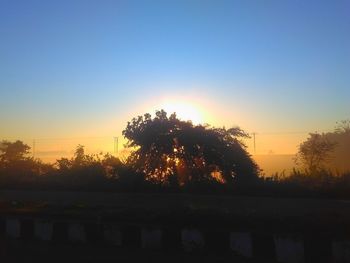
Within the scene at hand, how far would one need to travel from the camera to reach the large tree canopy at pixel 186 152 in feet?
80.4

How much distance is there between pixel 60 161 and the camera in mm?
33344

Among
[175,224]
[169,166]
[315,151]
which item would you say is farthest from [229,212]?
[315,151]

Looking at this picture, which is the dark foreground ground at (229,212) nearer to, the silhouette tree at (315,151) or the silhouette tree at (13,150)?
the silhouette tree at (13,150)

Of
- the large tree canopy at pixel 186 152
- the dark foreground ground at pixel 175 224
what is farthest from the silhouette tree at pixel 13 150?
the dark foreground ground at pixel 175 224

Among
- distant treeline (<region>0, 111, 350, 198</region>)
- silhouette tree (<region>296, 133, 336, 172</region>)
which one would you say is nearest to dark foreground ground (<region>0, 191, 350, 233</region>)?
distant treeline (<region>0, 111, 350, 198</region>)

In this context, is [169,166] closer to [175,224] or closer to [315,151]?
[175,224]

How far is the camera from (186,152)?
24922mm

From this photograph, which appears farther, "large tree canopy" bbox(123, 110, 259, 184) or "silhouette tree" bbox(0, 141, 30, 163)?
"silhouette tree" bbox(0, 141, 30, 163)

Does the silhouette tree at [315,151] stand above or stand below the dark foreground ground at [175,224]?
above

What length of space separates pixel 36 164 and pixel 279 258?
96.4 feet

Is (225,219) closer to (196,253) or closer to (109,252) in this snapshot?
(196,253)

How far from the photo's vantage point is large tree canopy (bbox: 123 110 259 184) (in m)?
24.5

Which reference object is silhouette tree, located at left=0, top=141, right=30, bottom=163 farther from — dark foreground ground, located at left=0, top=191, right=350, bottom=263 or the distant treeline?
dark foreground ground, located at left=0, top=191, right=350, bottom=263

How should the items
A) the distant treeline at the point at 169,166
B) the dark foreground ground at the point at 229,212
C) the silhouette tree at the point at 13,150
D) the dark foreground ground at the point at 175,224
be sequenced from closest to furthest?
the dark foreground ground at the point at 175,224 → the dark foreground ground at the point at 229,212 → the distant treeline at the point at 169,166 → the silhouette tree at the point at 13,150
